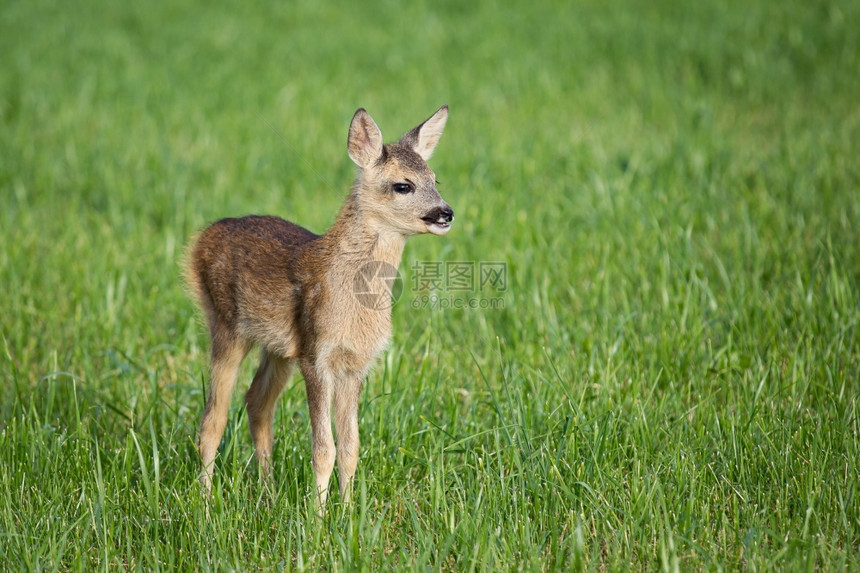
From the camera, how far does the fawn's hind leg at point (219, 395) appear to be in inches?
167

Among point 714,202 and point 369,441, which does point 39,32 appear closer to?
point 714,202

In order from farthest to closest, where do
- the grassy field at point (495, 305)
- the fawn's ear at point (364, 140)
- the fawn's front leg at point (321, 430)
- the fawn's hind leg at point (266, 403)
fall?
1. the fawn's hind leg at point (266, 403)
2. the fawn's ear at point (364, 140)
3. the fawn's front leg at point (321, 430)
4. the grassy field at point (495, 305)

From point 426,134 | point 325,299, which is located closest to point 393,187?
point 426,134

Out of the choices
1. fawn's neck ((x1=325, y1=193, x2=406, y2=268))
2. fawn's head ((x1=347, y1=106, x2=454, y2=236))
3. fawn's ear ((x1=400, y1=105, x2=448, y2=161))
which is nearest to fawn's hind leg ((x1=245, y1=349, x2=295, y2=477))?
fawn's neck ((x1=325, y1=193, x2=406, y2=268))

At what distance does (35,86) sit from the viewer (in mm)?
10953

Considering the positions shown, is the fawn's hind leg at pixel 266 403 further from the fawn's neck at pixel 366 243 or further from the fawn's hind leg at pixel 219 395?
the fawn's neck at pixel 366 243

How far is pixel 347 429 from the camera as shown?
157 inches

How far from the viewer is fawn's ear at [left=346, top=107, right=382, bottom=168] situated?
3996mm

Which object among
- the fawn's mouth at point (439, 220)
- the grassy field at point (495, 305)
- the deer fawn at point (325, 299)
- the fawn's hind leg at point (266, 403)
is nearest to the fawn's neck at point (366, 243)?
the deer fawn at point (325, 299)

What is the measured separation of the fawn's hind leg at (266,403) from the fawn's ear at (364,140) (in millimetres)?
1008

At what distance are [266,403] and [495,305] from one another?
2.16 metres

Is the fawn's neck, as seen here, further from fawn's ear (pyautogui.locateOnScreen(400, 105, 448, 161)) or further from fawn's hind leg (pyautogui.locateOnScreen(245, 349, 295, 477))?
fawn's hind leg (pyautogui.locateOnScreen(245, 349, 295, 477))

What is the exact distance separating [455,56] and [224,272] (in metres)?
8.83

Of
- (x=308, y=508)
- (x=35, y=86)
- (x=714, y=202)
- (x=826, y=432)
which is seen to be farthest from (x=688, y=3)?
(x=308, y=508)
